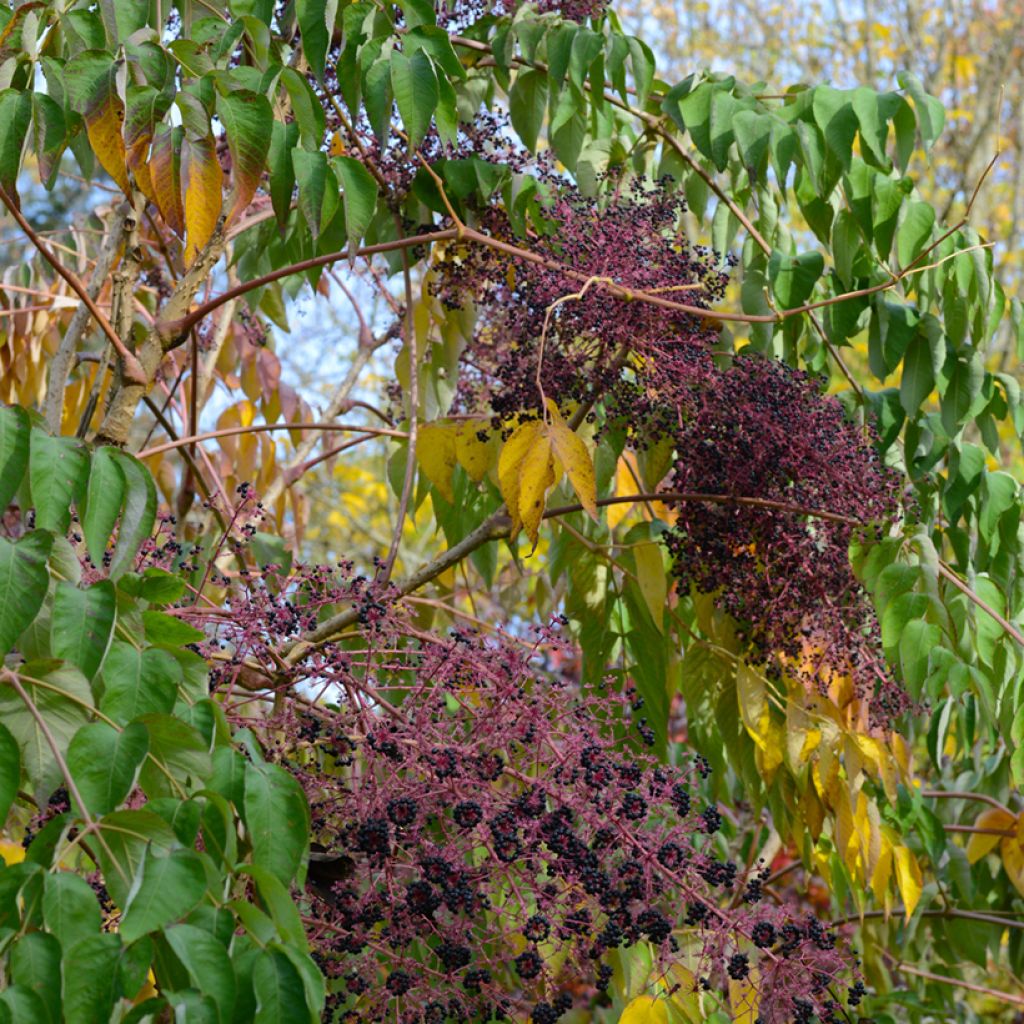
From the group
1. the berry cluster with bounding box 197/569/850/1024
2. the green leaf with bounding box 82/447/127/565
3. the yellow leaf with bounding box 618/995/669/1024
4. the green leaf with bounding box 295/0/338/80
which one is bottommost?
the yellow leaf with bounding box 618/995/669/1024

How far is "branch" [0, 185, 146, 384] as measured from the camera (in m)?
1.74

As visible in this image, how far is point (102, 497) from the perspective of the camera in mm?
1562

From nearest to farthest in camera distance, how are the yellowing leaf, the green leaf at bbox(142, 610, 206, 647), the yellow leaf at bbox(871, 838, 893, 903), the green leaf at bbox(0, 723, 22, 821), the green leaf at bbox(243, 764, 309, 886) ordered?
the green leaf at bbox(0, 723, 22, 821)
the green leaf at bbox(243, 764, 309, 886)
the green leaf at bbox(142, 610, 206, 647)
the yellow leaf at bbox(871, 838, 893, 903)
the yellowing leaf

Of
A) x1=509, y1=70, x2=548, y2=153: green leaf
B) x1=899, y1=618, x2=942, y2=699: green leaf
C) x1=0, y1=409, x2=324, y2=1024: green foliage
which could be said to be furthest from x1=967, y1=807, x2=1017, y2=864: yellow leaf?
x1=0, y1=409, x2=324, y2=1024: green foliage

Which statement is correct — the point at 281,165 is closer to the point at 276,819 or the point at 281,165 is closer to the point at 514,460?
the point at 514,460

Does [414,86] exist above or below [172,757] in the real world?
above

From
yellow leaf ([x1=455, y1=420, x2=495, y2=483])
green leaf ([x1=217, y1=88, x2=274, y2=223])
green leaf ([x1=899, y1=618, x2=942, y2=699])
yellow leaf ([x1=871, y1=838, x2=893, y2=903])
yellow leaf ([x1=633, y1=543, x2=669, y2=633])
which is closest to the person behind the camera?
green leaf ([x1=217, y1=88, x2=274, y2=223])

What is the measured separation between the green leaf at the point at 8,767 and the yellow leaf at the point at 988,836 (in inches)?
91.4

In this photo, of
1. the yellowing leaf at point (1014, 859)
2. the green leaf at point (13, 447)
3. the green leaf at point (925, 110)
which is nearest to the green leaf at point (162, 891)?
the green leaf at point (13, 447)

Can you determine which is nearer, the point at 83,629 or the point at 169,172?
the point at 83,629

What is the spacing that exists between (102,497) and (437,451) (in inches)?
36.2

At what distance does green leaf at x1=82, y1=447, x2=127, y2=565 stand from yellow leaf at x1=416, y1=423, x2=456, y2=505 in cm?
88

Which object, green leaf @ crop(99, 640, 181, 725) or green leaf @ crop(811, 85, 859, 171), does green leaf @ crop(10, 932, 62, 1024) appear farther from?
green leaf @ crop(811, 85, 859, 171)

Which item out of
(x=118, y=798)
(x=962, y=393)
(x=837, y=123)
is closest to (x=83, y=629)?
(x=118, y=798)
